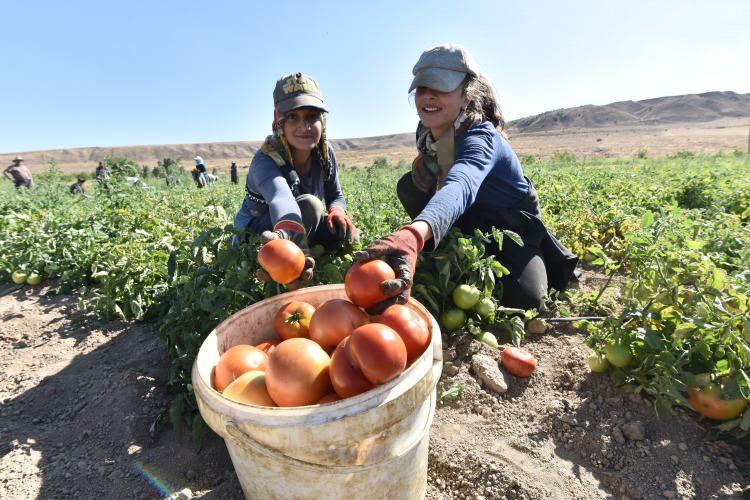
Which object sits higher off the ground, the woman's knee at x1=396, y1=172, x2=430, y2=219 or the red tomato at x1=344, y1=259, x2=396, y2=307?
the woman's knee at x1=396, y1=172, x2=430, y2=219

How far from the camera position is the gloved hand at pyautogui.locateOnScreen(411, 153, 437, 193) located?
3.06m

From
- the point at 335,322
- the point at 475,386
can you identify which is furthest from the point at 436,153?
the point at 335,322

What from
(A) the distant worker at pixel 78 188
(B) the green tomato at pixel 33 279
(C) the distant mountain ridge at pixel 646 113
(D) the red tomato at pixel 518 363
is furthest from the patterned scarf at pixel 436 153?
(C) the distant mountain ridge at pixel 646 113

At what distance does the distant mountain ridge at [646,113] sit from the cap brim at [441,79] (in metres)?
91.7

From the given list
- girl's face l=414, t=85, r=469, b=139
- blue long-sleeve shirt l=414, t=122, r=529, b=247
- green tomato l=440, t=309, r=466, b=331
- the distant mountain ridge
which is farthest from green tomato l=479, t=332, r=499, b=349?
the distant mountain ridge

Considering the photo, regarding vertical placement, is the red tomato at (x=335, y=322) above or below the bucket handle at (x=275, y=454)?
above

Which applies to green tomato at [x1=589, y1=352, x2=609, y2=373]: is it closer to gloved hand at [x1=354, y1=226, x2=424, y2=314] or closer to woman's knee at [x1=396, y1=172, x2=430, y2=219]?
gloved hand at [x1=354, y1=226, x2=424, y2=314]

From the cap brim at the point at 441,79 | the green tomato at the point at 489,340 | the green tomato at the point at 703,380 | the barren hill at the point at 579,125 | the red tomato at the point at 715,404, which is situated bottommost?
the red tomato at the point at 715,404

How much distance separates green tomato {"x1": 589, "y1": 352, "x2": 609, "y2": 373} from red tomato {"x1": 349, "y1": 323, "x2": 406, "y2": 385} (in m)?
1.43

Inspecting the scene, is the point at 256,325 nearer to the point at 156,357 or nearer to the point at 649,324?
the point at 156,357

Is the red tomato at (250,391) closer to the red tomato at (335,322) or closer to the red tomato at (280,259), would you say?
the red tomato at (335,322)

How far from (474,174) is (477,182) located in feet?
0.16

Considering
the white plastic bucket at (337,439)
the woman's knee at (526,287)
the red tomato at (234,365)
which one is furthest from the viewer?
the woman's knee at (526,287)

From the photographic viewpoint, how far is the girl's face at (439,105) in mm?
2631
